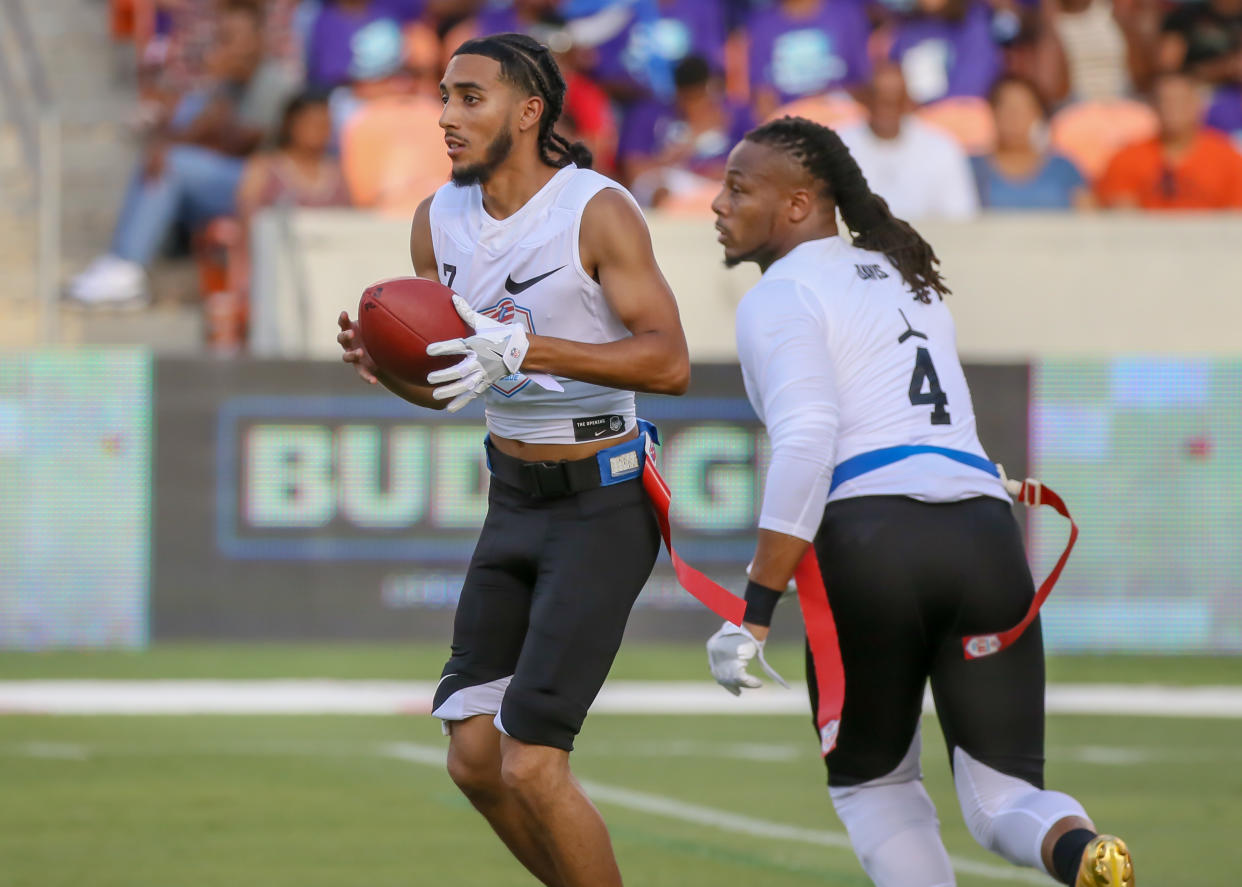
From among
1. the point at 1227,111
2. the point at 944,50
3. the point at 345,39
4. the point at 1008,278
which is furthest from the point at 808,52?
the point at 345,39

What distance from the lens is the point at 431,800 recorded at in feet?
24.5

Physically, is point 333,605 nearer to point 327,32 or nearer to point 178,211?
point 178,211

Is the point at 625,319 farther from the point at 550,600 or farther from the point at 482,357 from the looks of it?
the point at 550,600

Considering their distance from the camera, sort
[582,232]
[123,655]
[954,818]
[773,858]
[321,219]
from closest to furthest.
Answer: [582,232] < [773,858] < [954,818] < [123,655] < [321,219]

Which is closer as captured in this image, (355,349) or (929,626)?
(929,626)

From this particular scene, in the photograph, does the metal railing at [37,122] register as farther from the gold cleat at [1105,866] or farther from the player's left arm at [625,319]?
the gold cleat at [1105,866]

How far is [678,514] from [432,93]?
432 centimetres

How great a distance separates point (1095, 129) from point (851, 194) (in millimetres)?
10116

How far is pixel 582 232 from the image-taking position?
4.62m

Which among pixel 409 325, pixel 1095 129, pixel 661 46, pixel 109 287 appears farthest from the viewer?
pixel 661 46

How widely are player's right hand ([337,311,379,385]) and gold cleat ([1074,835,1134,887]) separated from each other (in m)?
1.97

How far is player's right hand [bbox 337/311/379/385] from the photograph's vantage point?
4.65 metres

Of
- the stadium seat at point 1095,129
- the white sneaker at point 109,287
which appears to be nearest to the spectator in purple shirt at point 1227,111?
the stadium seat at point 1095,129

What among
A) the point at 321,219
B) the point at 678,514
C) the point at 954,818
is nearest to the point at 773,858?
the point at 954,818
